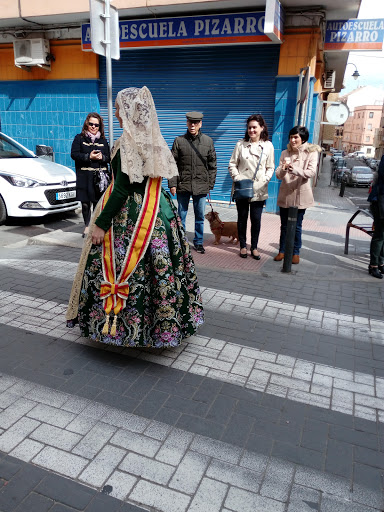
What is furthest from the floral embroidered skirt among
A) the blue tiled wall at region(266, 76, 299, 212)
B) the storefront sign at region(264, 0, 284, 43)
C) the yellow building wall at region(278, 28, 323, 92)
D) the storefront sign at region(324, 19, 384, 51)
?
the storefront sign at region(324, 19, 384, 51)

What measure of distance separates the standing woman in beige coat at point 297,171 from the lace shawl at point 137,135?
288 centimetres

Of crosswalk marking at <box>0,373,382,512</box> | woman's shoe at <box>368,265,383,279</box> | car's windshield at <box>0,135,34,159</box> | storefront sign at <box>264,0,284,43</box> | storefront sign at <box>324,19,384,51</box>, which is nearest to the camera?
crosswalk marking at <box>0,373,382,512</box>

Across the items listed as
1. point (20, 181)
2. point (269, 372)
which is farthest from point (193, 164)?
point (269, 372)

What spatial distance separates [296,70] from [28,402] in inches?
334

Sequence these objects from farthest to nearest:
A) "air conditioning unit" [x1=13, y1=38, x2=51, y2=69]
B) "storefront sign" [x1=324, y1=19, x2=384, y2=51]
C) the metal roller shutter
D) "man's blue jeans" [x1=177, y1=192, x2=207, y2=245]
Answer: "air conditioning unit" [x1=13, y1=38, x2=51, y2=69] → "storefront sign" [x1=324, y1=19, x2=384, y2=51] → the metal roller shutter → "man's blue jeans" [x1=177, y1=192, x2=207, y2=245]

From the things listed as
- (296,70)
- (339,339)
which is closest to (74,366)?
(339,339)

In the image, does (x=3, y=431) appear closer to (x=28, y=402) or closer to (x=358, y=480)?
(x=28, y=402)

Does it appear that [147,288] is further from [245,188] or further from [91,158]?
[91,158]

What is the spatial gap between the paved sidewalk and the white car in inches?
116

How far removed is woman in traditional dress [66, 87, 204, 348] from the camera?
2922mm

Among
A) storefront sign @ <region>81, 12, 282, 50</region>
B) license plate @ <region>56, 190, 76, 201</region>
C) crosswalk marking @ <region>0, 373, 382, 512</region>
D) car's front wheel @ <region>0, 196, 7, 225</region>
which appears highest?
storefront sign @ <region>81, 12, 282, 50</region>

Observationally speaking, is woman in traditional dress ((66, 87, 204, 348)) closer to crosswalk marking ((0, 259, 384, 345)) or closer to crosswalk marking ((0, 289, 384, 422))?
crosswalk marking ((0, 289, 384, 422))

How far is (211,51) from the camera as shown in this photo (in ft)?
31.5

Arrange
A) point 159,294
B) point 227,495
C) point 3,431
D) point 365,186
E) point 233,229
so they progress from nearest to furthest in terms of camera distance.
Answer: point 227,495, point 3,431, point 159,294, point 233,229, point 365,186
